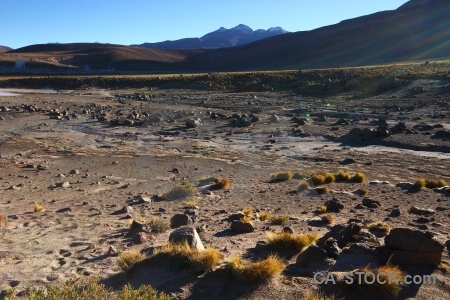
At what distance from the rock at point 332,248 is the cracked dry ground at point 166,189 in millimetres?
640

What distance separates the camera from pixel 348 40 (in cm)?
11544

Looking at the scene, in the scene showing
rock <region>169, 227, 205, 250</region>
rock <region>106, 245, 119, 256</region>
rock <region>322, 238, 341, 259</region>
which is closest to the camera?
rock <region>322, 238, 341, 259</region>

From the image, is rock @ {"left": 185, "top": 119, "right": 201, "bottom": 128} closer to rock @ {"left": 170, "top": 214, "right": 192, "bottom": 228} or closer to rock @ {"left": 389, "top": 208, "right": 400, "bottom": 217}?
rock @ {"left": 170, "top": 214, "right": 192, "bottom": 228}

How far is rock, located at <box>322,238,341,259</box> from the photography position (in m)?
7.02

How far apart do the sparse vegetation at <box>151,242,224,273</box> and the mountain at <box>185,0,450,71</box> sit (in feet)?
299

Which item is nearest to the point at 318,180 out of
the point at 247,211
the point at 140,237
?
the point at 247,211

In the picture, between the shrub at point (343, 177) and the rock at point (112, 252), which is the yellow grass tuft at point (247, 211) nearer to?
the rock at point (112, 252)

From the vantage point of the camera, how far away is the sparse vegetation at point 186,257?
6.73 m

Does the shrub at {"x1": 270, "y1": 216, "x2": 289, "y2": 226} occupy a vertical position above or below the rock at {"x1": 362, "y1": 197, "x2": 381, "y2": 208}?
above

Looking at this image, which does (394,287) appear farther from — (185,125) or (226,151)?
(185,125)

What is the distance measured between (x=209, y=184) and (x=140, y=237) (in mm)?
6142

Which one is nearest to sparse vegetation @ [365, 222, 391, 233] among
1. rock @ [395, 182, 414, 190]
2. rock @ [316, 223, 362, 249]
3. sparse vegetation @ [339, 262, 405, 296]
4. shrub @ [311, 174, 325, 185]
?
rock @ [316, 223, 362, 249]

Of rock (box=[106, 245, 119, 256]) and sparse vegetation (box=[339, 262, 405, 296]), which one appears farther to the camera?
rock (box=[106, 245, 119, 256])

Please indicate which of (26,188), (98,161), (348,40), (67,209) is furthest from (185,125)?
(348,40)
